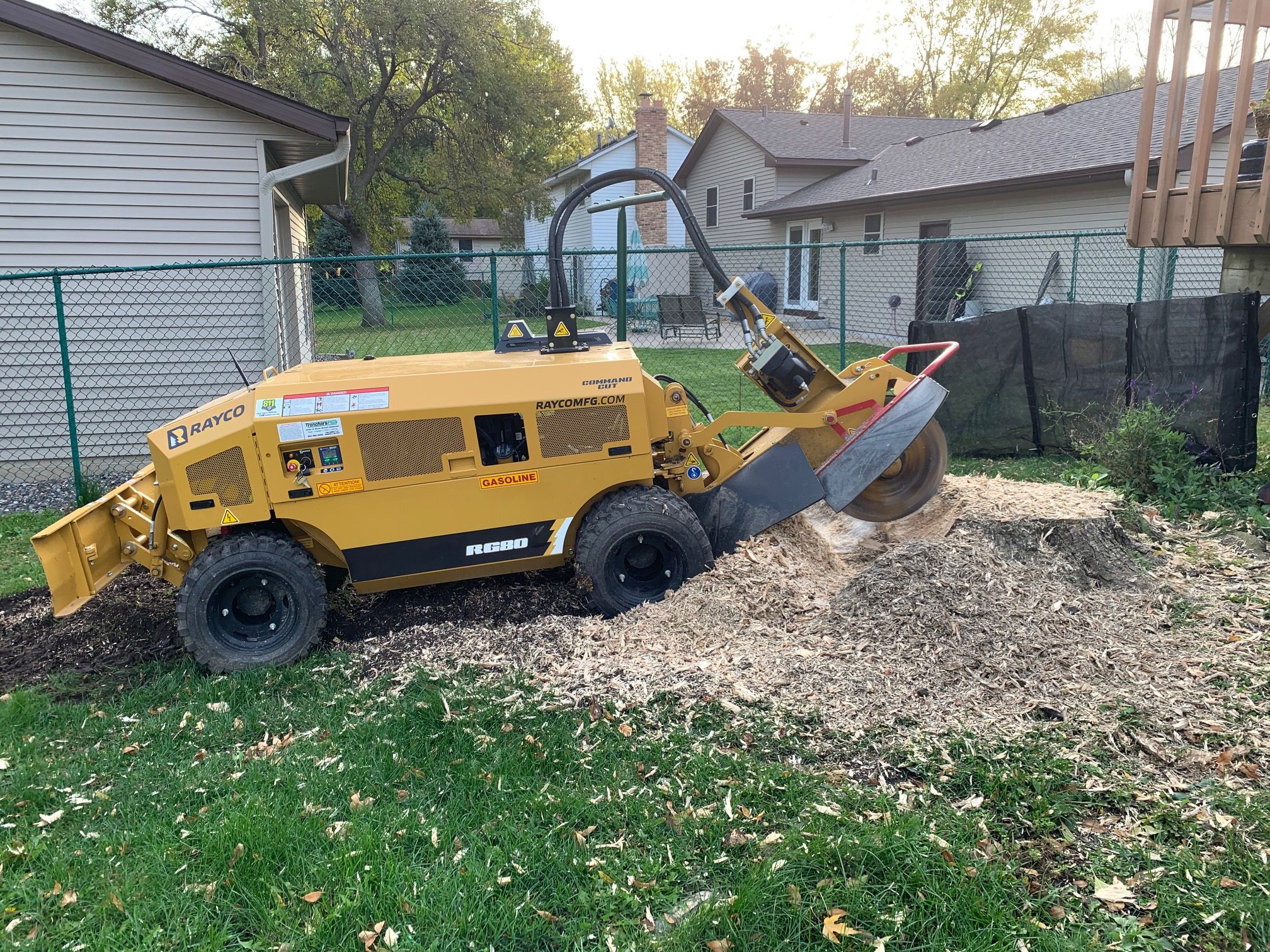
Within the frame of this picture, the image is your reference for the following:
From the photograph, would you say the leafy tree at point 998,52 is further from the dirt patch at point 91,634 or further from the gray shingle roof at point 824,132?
the dirt patch at point 91,634

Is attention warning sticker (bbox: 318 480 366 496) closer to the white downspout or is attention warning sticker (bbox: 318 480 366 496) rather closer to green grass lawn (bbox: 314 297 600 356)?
the white downspout

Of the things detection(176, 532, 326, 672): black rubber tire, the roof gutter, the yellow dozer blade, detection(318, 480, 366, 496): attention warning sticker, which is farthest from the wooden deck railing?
the yellow dozer blade

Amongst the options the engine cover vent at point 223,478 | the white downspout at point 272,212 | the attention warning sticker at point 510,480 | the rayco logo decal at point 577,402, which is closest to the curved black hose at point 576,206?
the rayco logo decal at point 577,402

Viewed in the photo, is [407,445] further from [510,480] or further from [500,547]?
[500,547]

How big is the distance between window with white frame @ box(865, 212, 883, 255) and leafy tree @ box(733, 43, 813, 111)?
109 ft

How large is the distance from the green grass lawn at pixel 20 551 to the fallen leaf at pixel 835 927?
197 inches

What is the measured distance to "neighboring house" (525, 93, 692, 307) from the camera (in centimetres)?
2584

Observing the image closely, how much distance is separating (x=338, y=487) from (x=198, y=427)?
27.4 inches

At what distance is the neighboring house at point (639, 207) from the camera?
2584 centimetres

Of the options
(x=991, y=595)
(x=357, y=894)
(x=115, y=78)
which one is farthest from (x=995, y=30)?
(x=357, y=894)

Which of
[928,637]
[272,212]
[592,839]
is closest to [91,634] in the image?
[592,839]

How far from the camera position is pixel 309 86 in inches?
963

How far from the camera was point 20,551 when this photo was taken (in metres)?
6.48

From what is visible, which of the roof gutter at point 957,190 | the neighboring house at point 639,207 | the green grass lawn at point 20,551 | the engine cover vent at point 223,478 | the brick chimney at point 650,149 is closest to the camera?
the engine cover vent at point 223,478
